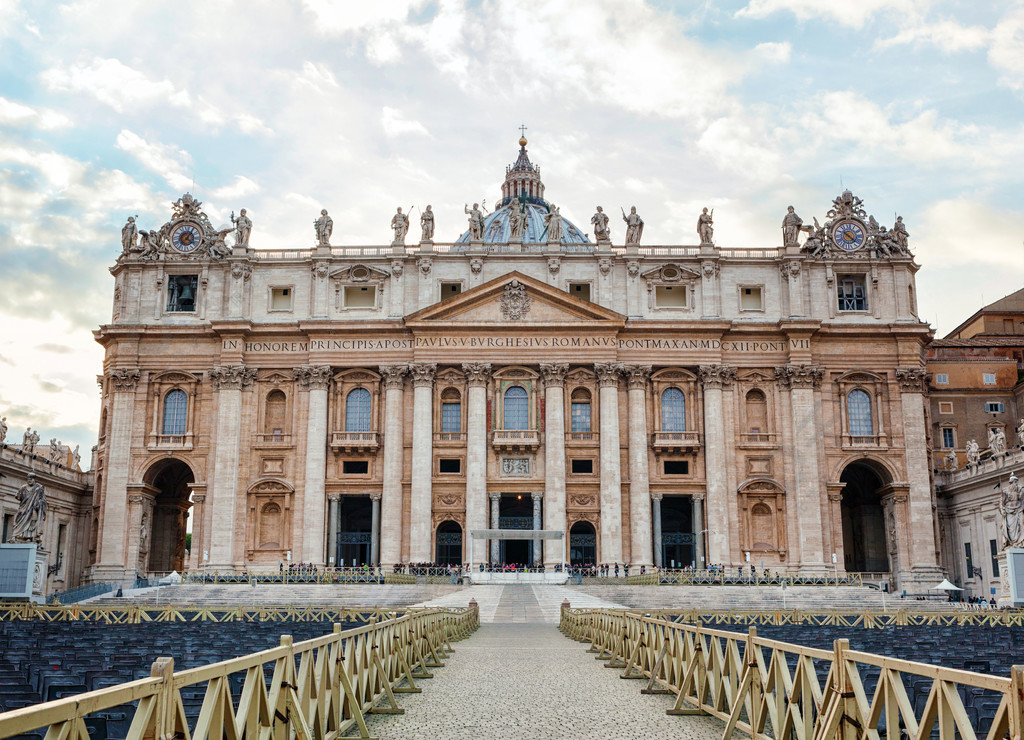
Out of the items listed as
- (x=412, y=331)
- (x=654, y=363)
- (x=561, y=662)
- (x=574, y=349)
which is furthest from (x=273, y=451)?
(x=561, y=662)

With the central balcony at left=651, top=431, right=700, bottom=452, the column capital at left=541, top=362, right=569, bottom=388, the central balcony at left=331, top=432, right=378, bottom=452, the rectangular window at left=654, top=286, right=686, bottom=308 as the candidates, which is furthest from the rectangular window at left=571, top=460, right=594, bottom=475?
the central balcony at left=331, top=432, right=378, bottom=452

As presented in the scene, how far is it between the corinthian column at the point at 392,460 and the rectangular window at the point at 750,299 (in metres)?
22.8

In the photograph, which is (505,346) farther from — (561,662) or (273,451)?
(561,662)

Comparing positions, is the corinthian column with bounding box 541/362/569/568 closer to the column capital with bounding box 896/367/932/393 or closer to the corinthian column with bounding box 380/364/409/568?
the corinthian column with bounding box 380/364/409/568

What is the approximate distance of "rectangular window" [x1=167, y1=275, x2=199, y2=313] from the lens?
67.4 metres

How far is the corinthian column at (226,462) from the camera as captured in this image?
203 feet

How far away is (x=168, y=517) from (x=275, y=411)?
11842 mm

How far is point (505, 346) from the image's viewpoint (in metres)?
64.0

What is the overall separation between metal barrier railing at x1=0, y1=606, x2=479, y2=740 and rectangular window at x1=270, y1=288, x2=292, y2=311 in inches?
1994

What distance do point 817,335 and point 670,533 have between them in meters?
16.1

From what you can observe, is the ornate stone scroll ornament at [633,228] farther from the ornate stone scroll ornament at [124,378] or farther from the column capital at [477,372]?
the ornate stone scroll ornament at [124,378]

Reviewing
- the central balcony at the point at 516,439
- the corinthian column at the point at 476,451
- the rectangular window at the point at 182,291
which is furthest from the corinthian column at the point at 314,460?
the central balcony at the point at 516,439

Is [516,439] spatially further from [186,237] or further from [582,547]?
[186,237]

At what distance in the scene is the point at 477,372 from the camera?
63469 millimetres
